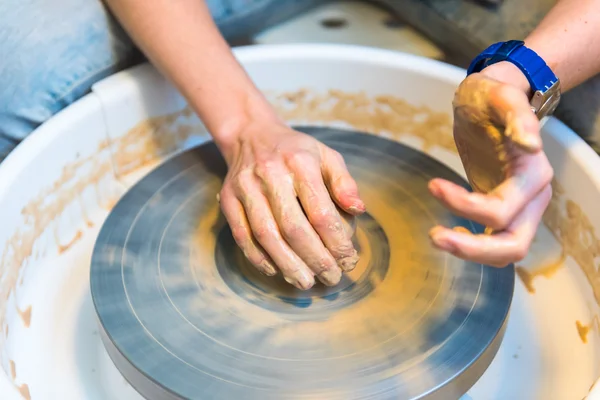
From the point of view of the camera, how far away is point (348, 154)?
1321 mm

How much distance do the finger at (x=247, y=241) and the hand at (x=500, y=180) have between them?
1.12ft

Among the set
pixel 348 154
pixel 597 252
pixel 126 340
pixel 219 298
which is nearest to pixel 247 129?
pixel 348 154

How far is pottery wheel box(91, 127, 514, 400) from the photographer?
0.93m

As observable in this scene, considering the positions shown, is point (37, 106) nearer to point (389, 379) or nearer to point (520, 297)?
point (389, 379)

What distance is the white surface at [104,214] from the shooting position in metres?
1.16

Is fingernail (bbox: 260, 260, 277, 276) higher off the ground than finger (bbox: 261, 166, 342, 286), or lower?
lower

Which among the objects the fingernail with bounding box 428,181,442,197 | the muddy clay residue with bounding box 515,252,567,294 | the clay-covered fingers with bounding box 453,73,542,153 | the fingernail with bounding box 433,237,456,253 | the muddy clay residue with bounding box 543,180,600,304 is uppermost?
the clay-covered fingers with bounding box 453,73,542,153

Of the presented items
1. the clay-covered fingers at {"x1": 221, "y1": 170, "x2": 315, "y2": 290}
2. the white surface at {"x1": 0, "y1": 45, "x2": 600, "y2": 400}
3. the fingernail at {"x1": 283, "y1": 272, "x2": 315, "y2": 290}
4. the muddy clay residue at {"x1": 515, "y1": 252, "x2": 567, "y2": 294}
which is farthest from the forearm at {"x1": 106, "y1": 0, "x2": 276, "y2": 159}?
the muddy clay residue at {"x1": 515, "y1": 252, "x2": 567, "y2": 294}

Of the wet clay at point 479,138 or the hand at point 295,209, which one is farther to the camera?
the hand at point 295,209

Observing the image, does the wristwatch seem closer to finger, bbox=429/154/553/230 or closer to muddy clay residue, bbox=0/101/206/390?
finger, bbox=429/154/553/230

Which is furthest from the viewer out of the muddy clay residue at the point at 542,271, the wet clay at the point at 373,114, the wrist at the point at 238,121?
the wet clay at the point at 373,114

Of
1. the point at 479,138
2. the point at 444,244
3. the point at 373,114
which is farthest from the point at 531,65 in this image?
the point at 373,114

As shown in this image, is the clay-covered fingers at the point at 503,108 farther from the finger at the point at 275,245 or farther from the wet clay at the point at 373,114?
the wet clay at the point at 373,114

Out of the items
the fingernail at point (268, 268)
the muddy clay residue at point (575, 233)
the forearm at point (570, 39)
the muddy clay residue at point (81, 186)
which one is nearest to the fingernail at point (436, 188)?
the fingernail at point (268, 268)
